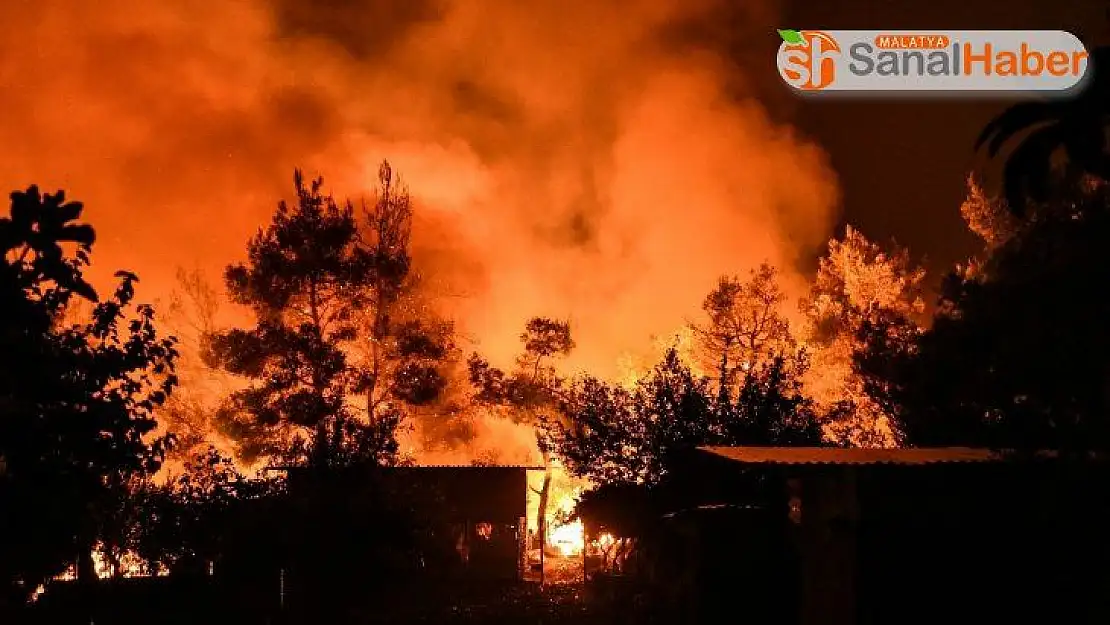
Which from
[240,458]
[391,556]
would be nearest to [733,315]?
[240,458]

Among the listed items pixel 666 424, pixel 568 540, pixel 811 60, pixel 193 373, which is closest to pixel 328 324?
pixel 193 373

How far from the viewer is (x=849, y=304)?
5003cm

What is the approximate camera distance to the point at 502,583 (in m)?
36.3

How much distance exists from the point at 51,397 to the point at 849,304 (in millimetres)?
45186

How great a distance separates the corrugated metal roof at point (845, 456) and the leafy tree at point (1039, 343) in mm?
1143

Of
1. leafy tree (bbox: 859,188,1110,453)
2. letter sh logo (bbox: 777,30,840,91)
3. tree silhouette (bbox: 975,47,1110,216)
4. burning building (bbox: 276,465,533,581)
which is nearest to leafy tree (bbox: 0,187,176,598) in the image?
tree silhouette (bbox: 975,47,1110,216)

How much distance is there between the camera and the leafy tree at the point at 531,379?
45.5 metres

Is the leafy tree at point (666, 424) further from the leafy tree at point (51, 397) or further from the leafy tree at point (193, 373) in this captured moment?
the leafy tree at point (193, 373)

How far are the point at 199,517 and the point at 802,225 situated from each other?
148 ft

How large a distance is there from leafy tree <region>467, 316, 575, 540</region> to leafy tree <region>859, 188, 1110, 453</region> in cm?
2401

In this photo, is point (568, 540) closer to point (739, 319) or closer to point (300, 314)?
point (739, 319)

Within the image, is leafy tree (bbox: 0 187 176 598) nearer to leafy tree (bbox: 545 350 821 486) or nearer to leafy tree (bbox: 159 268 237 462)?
leafy tree (bbox: 545 350 821 486)

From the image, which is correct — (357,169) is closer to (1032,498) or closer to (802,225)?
(802,225)

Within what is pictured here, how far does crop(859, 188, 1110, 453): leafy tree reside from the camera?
15.0 m
